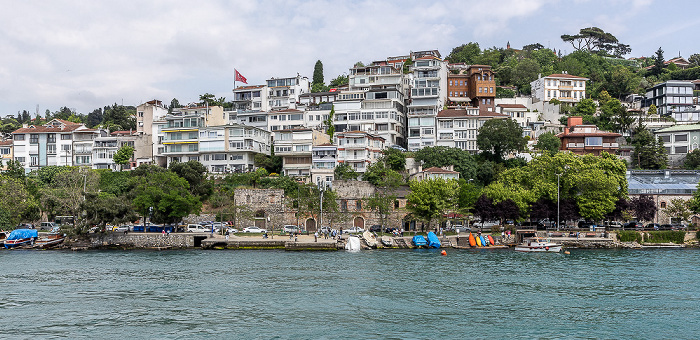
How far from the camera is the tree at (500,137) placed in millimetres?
68875

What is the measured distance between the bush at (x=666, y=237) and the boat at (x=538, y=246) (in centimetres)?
1072

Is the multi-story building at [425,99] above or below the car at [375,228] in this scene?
above

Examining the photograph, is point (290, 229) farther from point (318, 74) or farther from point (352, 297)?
point (318, 74)

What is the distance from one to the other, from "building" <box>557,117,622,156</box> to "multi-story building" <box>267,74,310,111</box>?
141 feet

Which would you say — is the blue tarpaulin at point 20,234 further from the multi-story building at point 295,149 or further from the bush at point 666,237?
the bush at point 666,237

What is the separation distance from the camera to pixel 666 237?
53.4 meters

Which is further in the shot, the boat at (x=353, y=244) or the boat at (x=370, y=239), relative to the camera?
the boat at (x=370, y=239)

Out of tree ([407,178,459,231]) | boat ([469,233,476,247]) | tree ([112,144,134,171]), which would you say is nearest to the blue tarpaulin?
tree ([112,144,134,171])

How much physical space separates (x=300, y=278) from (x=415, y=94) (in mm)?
54490

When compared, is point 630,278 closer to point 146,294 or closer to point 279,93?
point 146,294

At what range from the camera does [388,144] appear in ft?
258

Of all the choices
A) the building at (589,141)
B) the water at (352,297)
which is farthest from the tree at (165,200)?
the building at (589,141)

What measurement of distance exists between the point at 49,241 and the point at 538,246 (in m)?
44.9

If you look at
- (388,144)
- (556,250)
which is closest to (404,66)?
(388,144)
